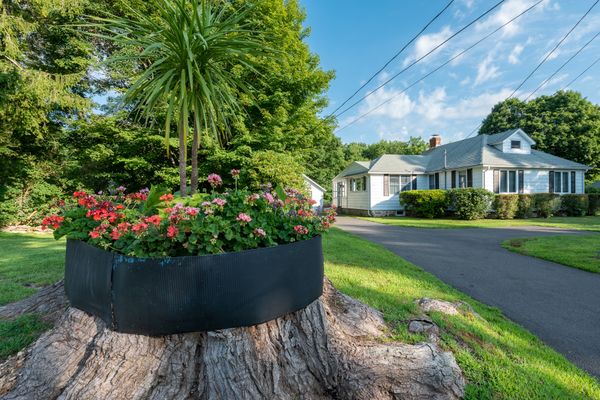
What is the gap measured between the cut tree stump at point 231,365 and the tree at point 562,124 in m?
33.2

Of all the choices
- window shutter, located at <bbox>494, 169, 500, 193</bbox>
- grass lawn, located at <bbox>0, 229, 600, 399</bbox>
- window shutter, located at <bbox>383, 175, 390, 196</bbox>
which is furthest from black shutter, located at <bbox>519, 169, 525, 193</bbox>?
grass lawn, located at <bbox>0, 229, 600, 399</bbox>

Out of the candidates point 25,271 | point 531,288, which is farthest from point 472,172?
point 25,271

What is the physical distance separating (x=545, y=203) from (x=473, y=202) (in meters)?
4.76

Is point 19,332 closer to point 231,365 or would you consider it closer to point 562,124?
point 231,365

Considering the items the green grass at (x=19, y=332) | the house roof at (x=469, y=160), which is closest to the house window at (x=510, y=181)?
the house roof at (x=469, y=160)

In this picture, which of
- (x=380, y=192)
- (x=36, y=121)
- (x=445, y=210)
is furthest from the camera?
(x=380, y=192)

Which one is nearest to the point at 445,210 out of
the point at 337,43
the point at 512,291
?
the point at 337,43

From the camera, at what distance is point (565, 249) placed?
7418mm

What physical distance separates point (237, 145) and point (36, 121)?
24.1 ft

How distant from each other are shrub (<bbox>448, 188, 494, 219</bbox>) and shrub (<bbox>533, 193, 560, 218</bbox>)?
3.07 metres

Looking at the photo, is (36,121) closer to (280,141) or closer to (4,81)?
(4,81)

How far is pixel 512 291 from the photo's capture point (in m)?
4.56

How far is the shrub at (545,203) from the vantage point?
1711 centimetres

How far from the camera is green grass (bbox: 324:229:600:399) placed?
221 centimetres
